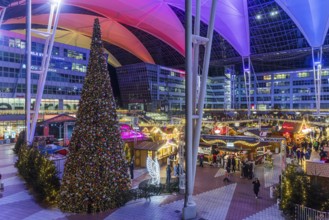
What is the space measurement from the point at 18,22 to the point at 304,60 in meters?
75.6

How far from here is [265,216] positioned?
11039 mm

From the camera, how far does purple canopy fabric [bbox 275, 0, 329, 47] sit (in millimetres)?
40125

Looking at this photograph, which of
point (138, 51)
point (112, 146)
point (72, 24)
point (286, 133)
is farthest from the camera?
point (138, 51)

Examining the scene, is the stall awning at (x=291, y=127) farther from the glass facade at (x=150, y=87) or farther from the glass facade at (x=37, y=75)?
the glass facade at (x=150, y=87)

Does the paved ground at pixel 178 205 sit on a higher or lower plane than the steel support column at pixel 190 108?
lower

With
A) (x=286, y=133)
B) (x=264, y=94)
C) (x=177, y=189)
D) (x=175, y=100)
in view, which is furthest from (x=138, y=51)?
(x=177, y=189)

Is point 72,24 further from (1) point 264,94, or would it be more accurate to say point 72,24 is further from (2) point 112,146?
(1) point 264,94

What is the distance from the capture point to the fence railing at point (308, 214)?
30.1ft

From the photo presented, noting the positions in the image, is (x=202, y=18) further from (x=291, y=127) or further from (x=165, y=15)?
(x=291, y=127)

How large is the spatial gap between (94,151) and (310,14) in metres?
43.2

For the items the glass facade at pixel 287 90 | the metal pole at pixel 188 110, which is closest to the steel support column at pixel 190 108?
the metal pole at pixel 188 110

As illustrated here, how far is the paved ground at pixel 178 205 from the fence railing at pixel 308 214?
3.88 ft

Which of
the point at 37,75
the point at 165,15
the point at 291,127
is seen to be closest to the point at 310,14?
the point at 291,127

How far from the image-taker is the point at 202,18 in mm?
44969
